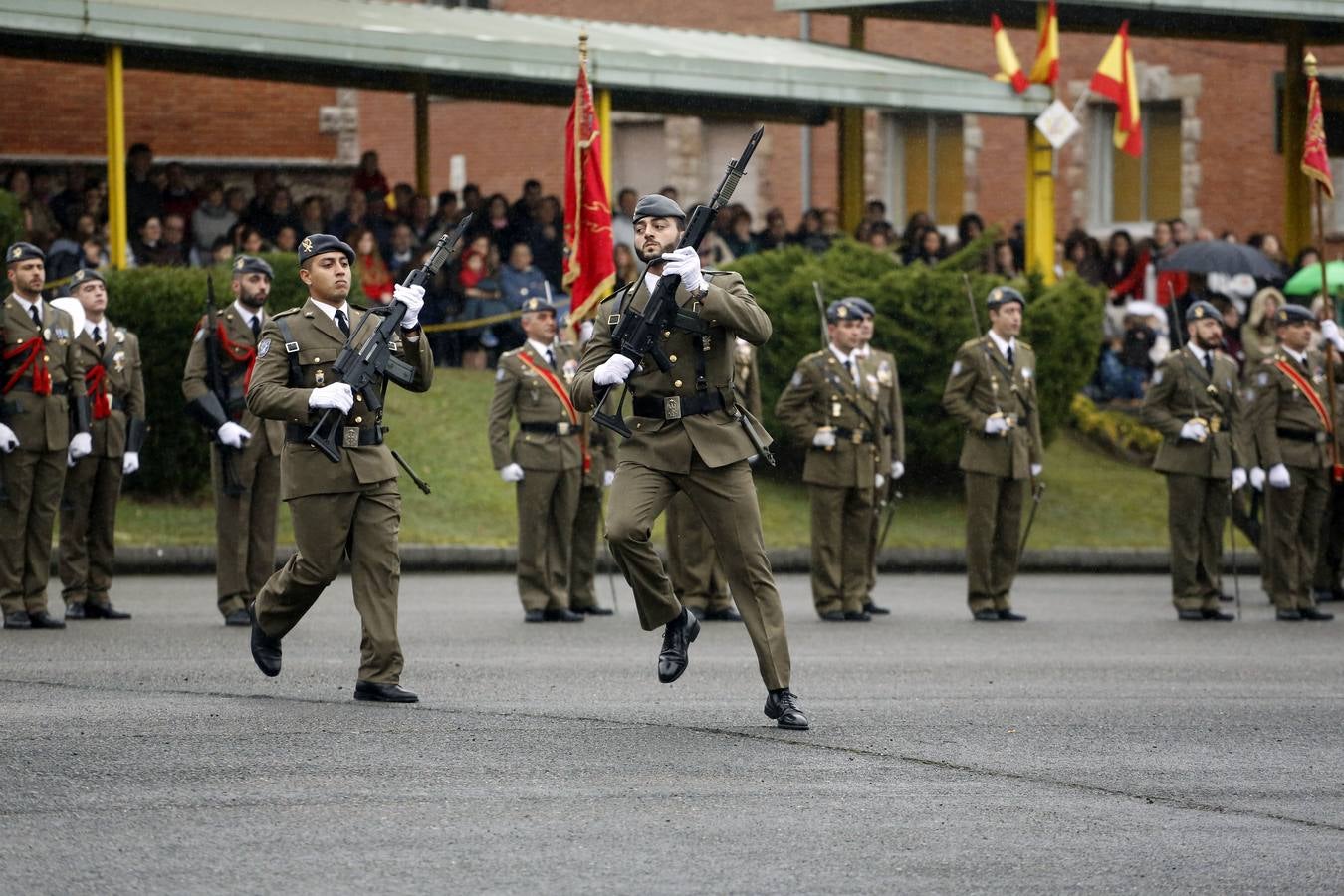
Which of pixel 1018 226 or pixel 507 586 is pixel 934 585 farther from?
pixel 1018 226

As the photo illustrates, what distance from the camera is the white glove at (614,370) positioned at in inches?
359

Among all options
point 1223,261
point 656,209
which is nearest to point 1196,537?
point 656,209

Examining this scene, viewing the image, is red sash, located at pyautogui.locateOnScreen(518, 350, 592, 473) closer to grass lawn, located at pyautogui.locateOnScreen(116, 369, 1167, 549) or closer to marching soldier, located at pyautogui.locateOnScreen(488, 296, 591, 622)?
marching soldier, located at pyautogui.locateOnScreen(488, 296, 591, 622)

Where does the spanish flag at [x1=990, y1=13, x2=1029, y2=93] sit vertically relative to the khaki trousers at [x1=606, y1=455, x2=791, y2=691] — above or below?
above

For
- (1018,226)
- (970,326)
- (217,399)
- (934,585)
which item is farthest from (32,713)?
(1018,226)

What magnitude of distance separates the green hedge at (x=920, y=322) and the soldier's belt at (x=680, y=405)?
1122 centimetres

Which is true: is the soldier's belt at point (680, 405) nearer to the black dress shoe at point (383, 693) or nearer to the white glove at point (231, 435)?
the black dress shoe at point (383, 693)

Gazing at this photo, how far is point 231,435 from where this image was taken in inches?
524

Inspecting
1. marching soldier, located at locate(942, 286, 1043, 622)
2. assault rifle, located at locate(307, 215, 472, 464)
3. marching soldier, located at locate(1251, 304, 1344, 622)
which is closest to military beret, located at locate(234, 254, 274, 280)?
assault rifle, located at locate(307, 215, 472, 464)

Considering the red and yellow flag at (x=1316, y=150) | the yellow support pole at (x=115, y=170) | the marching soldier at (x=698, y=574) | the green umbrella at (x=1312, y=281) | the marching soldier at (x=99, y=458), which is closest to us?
the marching soldier at (x=99, y=458)

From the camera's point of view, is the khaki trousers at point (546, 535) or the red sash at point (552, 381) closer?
the khaki trousers at point (546, 535)

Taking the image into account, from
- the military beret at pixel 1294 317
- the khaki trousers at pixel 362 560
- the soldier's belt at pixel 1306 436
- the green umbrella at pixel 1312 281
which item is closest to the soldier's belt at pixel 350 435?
the khaki trousers at pixel 362 560

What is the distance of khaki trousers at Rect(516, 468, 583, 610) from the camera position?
1431 cm

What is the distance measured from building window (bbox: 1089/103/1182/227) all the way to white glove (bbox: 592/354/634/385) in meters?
24.4
